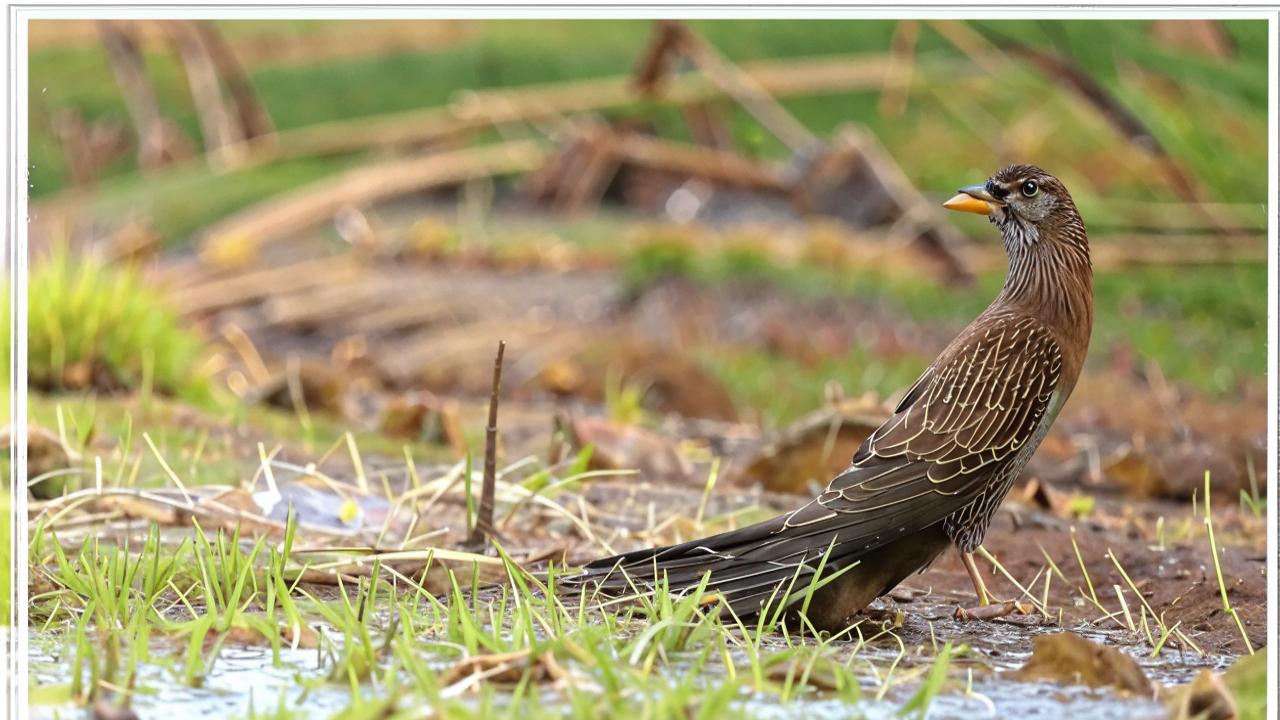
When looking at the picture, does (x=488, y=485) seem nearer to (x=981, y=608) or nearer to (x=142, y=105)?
(x=981, y=608)

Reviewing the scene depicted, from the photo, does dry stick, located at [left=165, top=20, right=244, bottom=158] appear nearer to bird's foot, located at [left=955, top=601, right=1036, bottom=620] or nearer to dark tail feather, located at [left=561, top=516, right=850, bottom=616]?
dark tail feather, located at [left=561, top=516, right=850, bottom=616]

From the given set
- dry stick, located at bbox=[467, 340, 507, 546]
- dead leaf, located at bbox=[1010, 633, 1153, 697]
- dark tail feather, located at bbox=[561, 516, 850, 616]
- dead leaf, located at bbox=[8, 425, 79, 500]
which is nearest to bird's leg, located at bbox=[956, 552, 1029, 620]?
dark tail feather, located at bbox=[561, 516, 850, 616]

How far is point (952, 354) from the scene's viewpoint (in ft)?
13.0

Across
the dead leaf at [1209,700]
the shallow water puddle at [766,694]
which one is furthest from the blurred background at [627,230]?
the dead leaf at [1209,700]

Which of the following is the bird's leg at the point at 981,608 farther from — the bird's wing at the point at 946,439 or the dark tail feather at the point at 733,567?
the dark tail feather at the point at 733,567

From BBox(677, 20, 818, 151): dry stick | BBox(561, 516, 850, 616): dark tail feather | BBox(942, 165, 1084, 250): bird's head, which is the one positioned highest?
BBox(677, 20, 818, 151): dry stick

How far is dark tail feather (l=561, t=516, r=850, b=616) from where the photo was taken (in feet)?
11.7

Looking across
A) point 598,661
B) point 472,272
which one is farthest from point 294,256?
point 598,661

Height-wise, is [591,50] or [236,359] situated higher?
[591,50]

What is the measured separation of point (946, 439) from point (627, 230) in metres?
7.40

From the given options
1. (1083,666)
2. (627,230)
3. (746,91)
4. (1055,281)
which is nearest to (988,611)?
(1083,666)

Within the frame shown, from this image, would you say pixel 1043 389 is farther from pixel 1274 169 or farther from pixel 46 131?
pixel 46 131

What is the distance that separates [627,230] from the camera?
11.0m

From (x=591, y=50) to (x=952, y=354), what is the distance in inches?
271
